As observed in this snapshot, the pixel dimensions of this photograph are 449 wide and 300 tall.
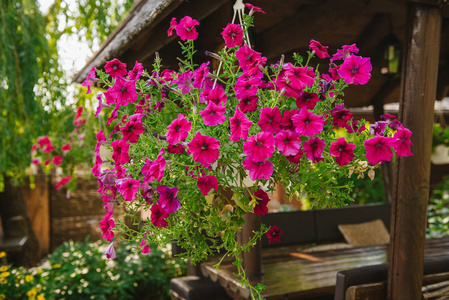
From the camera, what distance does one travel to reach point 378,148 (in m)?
1.27

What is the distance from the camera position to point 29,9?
4680 millimetres

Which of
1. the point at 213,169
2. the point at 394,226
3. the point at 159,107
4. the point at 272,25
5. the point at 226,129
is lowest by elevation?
the point at 394,226

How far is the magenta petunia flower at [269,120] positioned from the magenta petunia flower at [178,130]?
0.20 meters

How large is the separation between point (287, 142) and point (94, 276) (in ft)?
10.1

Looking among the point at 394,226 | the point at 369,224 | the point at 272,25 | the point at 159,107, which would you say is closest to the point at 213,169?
the point at 159,107

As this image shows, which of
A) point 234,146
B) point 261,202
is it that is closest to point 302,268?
point 261,202

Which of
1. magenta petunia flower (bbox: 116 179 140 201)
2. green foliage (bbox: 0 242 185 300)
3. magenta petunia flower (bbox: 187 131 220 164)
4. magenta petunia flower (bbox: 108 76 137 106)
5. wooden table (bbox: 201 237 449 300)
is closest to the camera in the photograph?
magenta petunia flower (bbox: 187 131 220 164)

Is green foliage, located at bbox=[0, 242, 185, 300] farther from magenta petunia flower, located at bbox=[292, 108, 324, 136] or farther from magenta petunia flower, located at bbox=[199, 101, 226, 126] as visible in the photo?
magenta petunia flower, located at bbox=[292, 108, 324, 136]

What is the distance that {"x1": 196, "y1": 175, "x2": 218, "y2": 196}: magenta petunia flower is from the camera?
1246 millimetres

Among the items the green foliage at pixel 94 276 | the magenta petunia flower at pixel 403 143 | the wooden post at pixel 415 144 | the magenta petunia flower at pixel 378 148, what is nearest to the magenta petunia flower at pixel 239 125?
the magenta petunia flower at pixel 378 148

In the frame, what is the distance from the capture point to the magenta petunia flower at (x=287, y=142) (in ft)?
3.98

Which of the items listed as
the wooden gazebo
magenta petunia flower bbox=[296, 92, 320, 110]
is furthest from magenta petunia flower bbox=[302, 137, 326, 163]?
the wooden gazebo

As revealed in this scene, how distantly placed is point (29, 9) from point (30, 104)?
1.02 metres

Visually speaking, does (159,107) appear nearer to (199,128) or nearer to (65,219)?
(199,128)
